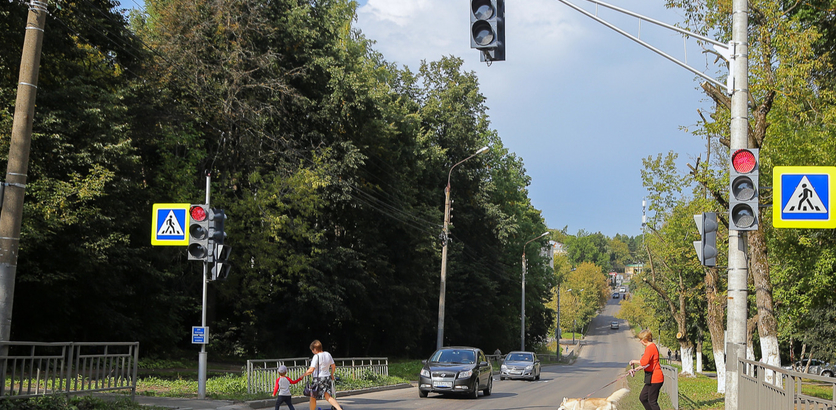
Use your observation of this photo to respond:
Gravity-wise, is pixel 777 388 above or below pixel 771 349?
above

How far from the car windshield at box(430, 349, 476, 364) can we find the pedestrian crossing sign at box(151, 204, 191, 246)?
865 cm

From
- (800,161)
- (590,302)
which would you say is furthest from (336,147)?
(590,302)

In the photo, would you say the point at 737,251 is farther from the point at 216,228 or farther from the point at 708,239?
the point at 216,228

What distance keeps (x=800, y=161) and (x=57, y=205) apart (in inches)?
852

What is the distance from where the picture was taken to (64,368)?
11.4 m

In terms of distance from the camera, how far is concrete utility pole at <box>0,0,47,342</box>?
393 inches

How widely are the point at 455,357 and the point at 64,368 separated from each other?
40.0 feet

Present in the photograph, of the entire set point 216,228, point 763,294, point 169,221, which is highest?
point 169,221

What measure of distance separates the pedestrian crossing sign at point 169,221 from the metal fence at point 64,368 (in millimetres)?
3629

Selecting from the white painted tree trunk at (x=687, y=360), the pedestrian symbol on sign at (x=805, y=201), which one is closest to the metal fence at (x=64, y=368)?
the pedestrian symbol on sign at (x=805, y=201)

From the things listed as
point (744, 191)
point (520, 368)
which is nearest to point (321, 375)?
point (744, 191)

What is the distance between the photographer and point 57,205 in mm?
19812

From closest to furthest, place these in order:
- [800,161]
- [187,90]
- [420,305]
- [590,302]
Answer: [800,161] → [187,90] → [420,305] → [590,302]

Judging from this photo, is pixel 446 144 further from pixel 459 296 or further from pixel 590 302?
pixel 590 302
